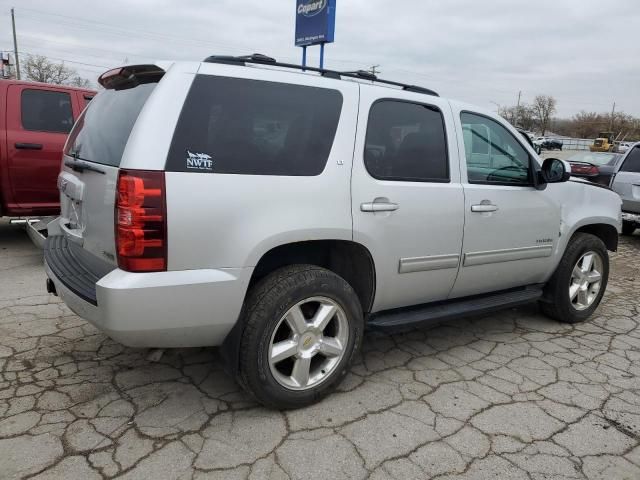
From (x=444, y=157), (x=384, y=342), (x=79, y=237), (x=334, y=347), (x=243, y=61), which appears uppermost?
(x=243, y=61)

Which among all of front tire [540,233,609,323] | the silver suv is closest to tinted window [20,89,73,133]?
the silver suv

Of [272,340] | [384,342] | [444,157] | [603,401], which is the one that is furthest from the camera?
[384,342]

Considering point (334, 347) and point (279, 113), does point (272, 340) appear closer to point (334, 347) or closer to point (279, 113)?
point (334, 347)

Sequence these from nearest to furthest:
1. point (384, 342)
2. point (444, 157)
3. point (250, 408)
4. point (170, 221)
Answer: point (170, 221) → point (250, 408) → point (444, 157) → point (384, 342)

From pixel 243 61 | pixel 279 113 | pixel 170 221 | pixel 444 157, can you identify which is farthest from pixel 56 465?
pixel 444 157

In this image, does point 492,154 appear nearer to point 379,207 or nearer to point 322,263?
point 379,207

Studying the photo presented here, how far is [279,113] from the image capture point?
2.70 m

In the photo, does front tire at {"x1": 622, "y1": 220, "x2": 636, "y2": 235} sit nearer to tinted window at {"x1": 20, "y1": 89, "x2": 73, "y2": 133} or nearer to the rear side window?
the rear side window

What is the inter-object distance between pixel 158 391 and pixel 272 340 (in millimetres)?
880

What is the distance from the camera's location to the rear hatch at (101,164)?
8.09ft

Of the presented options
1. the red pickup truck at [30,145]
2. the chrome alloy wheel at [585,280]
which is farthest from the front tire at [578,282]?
the red pickup truck at [30,145]

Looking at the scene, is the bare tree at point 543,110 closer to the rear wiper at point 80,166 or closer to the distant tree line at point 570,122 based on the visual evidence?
the distant tree line at point 570,122

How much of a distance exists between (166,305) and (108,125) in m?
1.13

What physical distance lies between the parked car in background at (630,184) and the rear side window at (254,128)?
24.4 ft
